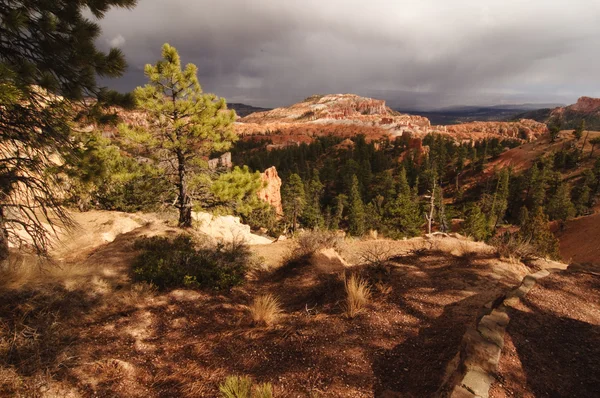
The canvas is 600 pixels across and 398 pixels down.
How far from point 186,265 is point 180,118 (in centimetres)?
542

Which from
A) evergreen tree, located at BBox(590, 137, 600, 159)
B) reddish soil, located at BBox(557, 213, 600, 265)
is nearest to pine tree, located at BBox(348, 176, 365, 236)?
reddish soil, located at BBox(557, 213, 600, 265)

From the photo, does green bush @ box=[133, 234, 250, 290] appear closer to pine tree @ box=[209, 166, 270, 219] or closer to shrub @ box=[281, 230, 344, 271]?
shrub @ box=[281, 230, 344, 271]

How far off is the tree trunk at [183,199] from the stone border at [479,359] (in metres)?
9.94

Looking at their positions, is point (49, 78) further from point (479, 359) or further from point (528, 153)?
point (528, 153)

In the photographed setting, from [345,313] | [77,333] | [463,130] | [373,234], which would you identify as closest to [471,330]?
[345,313]

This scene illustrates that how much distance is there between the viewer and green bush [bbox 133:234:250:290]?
6324 millimetres

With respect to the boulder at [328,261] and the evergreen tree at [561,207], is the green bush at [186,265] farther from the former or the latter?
the evergreen tree at [561,207]

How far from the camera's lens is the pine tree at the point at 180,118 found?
917 cm

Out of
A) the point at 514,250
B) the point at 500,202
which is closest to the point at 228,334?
the point at 514,250

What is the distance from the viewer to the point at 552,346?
3434mm

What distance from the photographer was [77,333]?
409cm

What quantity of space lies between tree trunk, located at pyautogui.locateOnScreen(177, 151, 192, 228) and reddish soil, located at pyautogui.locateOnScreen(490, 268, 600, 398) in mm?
10249

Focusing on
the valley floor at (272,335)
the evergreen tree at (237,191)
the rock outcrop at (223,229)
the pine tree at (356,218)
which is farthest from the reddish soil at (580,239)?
the evergreen tree at (237,191)

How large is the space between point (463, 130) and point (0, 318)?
625ft
